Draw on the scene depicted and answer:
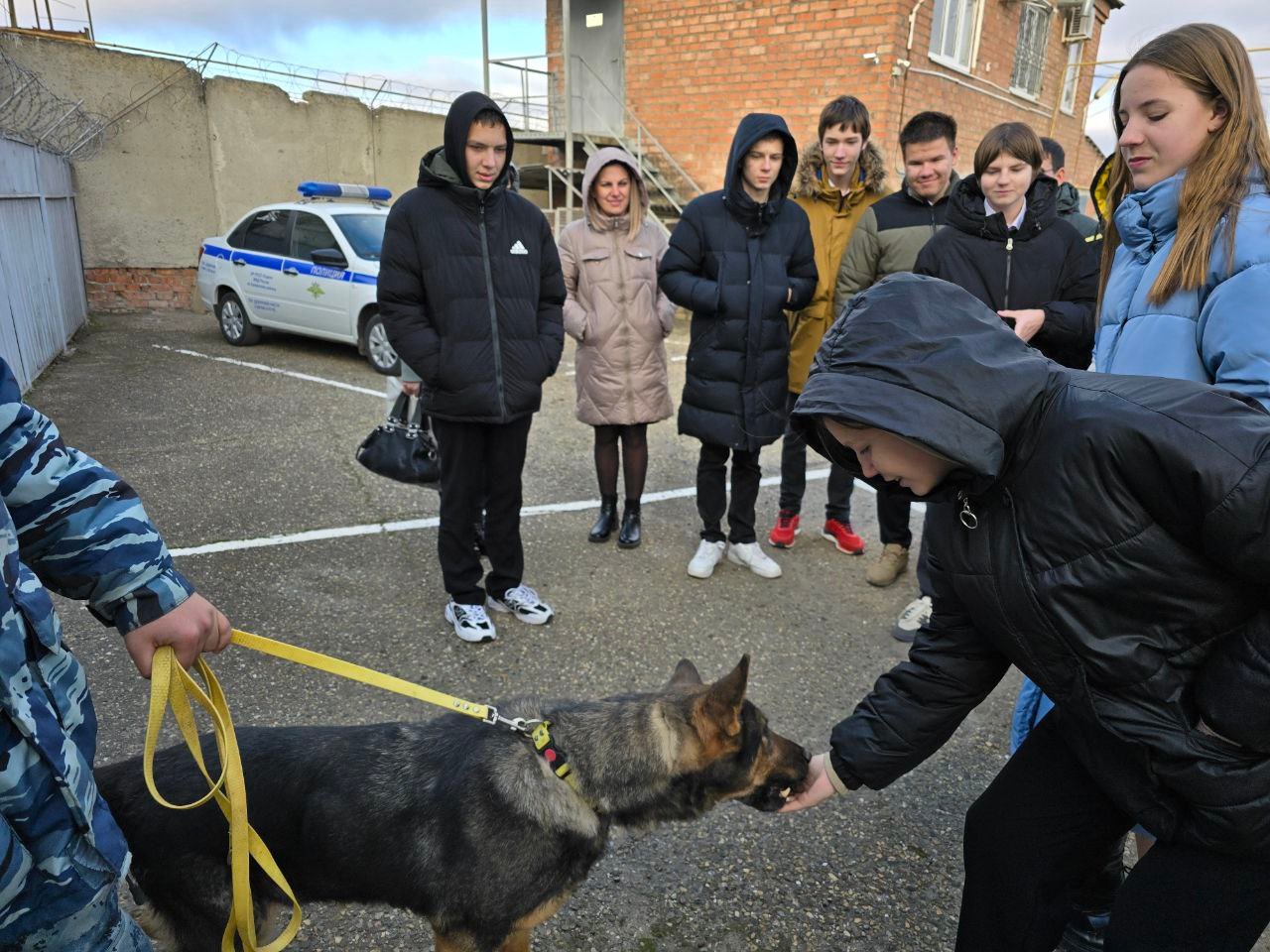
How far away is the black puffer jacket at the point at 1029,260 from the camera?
11.6 ft

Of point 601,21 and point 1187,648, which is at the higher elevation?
point 601,21

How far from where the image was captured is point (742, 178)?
4168 mm

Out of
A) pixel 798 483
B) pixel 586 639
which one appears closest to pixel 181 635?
pixel 586 639

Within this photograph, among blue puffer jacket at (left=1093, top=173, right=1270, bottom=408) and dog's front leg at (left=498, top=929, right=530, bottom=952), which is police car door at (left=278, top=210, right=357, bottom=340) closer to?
dog's front leg at (left=498, top=929, right=530, bottom=952)

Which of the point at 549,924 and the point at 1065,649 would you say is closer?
the point at 1065,649

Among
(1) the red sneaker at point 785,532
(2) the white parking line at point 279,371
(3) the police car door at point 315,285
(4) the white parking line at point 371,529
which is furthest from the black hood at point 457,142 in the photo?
(3) the police car door at point 315,285

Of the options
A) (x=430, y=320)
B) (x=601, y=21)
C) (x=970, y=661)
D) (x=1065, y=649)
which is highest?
(x=601, y=21)

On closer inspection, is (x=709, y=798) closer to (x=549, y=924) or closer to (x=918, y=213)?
(x=549, y=924)

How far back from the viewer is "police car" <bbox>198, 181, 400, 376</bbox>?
29.4 ft

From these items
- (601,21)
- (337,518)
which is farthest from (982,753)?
(601,21)

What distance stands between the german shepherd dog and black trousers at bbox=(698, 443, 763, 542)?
246 cm

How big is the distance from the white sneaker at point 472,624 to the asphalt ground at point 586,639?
0.06m

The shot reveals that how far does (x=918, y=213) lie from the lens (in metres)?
4.23

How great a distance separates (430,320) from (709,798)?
2.43 metres
